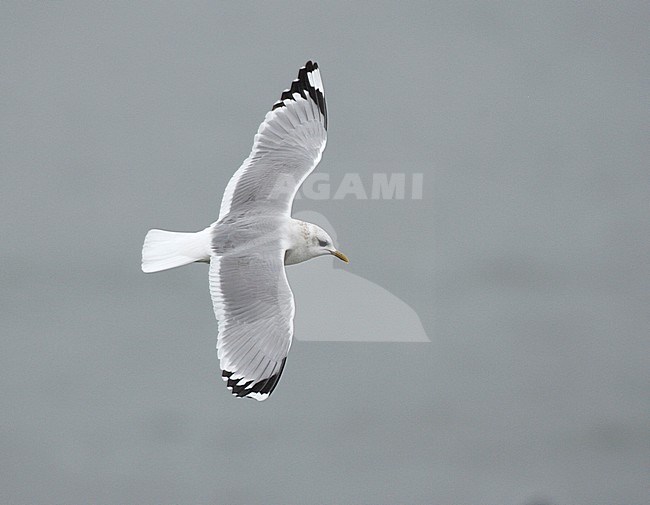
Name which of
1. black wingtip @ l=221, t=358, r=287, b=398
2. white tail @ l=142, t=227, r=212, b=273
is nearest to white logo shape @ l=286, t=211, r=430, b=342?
white tail @ l=142, t=227, r=212, b=273

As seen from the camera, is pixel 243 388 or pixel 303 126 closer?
pixel 243 388

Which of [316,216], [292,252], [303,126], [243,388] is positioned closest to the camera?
[243,388]

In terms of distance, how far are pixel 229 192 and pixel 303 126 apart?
17 centimetres

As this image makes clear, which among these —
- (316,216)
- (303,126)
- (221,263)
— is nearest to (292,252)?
(221,263)

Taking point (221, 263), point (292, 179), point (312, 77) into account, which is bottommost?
point (221, 263)

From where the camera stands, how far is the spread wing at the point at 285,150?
171cm

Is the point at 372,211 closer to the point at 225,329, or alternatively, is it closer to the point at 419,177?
the point at 419,177

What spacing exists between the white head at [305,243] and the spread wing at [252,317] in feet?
0.16

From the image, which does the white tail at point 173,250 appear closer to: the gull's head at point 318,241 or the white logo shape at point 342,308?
the gull's head at point 318,241

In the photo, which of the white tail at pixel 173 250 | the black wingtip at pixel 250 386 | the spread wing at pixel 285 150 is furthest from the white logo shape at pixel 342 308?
the black wingtip at pixel 250 386

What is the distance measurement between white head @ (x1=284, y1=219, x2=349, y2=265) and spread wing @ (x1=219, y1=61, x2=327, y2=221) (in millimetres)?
61

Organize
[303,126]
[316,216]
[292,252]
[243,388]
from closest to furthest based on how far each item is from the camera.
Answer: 1. [243,388]
2. [292,252]
3. [303,126]
4. [316,216]

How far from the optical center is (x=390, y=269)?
2.38 meters

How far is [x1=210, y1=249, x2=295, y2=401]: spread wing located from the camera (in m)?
1.52
